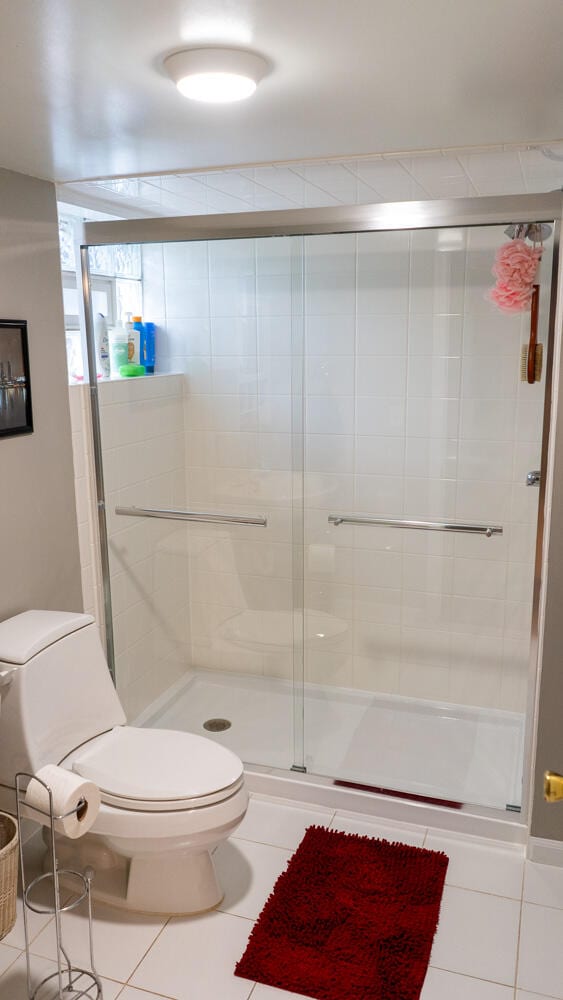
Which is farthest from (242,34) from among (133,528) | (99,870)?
(99,870)

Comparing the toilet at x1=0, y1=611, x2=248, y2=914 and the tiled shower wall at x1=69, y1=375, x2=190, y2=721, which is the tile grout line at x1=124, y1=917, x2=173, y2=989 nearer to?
the toilet at x1=0, y1=611, x2=248, y2=914

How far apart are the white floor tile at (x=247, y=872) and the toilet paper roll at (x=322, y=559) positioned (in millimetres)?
972

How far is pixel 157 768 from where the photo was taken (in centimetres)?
213

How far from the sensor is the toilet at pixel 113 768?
2.02 m

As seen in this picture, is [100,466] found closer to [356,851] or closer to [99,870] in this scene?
[99,870]

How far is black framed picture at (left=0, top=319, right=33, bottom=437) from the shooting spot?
2275mm

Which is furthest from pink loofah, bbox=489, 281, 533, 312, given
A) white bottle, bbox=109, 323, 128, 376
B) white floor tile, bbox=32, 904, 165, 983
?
white floor tile, bbox=32, 904, 165, 983

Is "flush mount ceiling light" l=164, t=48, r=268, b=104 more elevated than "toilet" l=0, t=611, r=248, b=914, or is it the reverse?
"flush mount ceiling light" l=164, t=48, r=268, b=104

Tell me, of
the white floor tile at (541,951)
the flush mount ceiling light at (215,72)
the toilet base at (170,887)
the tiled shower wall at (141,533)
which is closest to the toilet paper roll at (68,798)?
the toilet base at (170,887)

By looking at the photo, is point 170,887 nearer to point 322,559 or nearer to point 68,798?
point 68,798

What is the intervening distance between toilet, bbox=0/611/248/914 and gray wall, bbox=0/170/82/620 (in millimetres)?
185

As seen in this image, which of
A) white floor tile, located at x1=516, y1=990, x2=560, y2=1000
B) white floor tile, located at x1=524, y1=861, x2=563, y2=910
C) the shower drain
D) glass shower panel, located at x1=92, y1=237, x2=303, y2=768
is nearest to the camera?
white floor tile, located at x1=516, y1=990, x2=560, y2=1000

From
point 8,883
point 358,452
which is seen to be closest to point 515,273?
point 358,452

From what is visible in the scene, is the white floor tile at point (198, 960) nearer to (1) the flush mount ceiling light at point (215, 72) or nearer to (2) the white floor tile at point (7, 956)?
(2) the white floor tile at point (7, 956)
